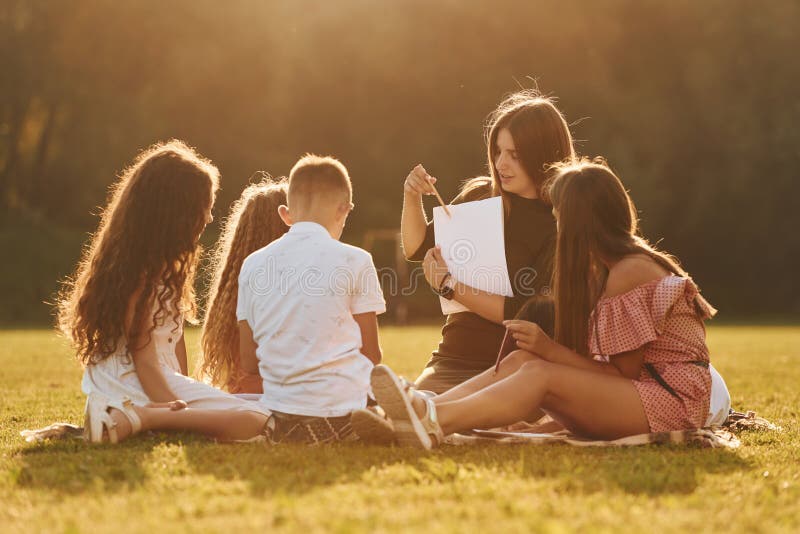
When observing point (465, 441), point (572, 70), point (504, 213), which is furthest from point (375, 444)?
point (572, 70)

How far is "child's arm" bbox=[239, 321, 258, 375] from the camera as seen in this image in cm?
398

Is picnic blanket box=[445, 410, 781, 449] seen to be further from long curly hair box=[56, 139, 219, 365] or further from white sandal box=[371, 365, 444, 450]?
long curly hair box=[56, 139, 219, 365]

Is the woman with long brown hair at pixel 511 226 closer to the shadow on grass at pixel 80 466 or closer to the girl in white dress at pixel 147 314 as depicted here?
the girl in white dress at pixel 147 314

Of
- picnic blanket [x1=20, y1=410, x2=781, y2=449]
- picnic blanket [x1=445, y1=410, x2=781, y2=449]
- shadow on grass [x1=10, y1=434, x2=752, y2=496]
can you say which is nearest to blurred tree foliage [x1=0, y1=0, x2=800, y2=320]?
picnic blanket [x1=20, y1=410, x2=781, y2=449]

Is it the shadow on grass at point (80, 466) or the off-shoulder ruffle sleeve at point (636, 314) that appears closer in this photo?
the shadow on grass at point (80, 466)

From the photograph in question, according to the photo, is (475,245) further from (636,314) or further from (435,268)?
(636,314)

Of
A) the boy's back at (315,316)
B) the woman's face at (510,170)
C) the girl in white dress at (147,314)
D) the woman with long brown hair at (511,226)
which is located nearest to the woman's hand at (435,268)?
the woman with long brown hair at (511,226)

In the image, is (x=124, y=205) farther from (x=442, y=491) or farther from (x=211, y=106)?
(x=211, y=106)

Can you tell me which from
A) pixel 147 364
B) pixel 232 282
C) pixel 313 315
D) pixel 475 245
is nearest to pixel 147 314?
pixel 147 364

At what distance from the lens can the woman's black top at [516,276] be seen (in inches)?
175

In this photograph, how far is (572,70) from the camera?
29.2 m

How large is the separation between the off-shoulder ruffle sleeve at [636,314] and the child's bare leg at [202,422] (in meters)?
1.45

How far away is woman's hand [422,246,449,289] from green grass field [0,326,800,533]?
959 millimetres

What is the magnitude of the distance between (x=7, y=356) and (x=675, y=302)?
8.57m
